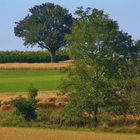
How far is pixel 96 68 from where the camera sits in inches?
1425

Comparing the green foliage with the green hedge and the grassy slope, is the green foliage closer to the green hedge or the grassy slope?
the grassy slope

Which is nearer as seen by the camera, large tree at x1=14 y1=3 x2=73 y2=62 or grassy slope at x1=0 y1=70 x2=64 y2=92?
grassy slope at x1=0 y1=70 x2=64 y2=92

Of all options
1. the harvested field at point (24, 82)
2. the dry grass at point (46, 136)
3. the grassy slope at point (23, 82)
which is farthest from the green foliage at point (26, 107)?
the grassy slope at point (23, 82)

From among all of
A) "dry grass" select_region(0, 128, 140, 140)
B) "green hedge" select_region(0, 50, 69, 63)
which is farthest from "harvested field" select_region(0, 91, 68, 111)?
"green hedge" select_region(0, 50, 69, 63)

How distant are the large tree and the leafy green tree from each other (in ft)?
240

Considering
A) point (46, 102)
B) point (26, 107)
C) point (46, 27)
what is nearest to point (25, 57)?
point (46, 27)

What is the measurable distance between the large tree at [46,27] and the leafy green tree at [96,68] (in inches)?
2874

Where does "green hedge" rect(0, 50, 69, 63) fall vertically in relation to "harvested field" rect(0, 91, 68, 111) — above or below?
above

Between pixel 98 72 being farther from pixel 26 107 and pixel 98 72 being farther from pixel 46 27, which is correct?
pixel 46 27

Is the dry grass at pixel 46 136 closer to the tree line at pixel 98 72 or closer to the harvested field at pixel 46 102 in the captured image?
the tree line at pixel 98 72

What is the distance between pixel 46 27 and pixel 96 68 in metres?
78.3

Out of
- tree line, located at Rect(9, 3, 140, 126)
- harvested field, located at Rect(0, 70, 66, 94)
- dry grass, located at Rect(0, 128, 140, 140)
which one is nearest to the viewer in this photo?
dry grass, located at Rect(0, 128, 140, 140)

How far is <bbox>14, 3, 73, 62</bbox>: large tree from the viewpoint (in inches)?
4414

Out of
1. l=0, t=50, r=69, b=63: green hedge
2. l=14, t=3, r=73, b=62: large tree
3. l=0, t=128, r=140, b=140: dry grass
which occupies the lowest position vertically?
l=0, t=128, r=140, b=140: dry grass
